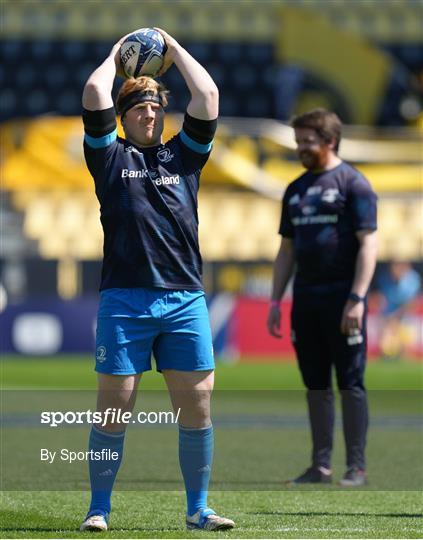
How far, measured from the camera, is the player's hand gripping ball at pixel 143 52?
5.35 metres

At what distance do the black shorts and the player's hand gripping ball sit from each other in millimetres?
2176

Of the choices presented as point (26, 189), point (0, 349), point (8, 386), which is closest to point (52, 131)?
point (26, 189)

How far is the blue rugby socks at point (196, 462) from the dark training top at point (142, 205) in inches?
21.7

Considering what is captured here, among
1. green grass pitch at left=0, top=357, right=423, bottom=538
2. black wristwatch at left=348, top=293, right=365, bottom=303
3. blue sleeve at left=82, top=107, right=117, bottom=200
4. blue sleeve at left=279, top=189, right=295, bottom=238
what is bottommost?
green grass pitch at left=0, top=357, right=423, bottom=538

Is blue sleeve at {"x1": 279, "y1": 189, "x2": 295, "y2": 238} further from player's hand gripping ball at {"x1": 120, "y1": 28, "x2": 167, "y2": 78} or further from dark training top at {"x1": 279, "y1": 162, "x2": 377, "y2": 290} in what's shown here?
player's hand gripping ball at {"x1": 120, "y1": 28, "x2": 167, "y2": 78}

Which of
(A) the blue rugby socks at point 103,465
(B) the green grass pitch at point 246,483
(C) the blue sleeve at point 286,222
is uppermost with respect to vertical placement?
(C) the blue sleeve at point 286,222

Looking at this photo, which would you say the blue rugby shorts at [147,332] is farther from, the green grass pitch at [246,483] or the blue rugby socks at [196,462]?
the green grass pitch at [246,483]

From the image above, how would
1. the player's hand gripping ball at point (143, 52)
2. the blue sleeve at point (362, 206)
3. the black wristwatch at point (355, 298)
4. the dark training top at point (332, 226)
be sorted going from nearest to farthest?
the player's hand gripping ball at point (143, 52)
the black wristwatch at point (355, 298)
the blue sleeve at point (362, 206)
the dark training top at point (332, 226)

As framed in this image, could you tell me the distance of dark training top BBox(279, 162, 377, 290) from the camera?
7.26 meters

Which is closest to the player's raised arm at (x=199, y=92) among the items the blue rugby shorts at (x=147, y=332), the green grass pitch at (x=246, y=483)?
the blue rugby shorts at (x=147, y=332)

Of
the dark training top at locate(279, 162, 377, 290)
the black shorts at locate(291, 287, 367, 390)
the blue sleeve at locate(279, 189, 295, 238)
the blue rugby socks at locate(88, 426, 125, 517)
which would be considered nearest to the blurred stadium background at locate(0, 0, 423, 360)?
the blue sleeve at locate(279, 189, 295, 238)

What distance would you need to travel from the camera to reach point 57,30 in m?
36.1

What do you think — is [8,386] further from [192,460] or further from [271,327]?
[192,460]

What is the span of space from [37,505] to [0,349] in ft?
49.5
